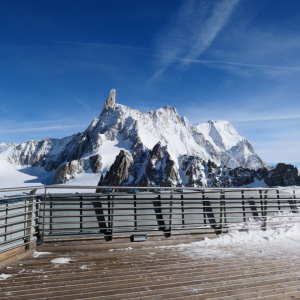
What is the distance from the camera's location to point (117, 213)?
253 inches

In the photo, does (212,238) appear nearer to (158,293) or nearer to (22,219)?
(158,293)

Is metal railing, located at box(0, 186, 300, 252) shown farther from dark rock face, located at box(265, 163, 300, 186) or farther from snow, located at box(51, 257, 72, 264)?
dark rock face, located at box(265, 163, 300, 186)

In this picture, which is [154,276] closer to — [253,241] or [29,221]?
[29,221]

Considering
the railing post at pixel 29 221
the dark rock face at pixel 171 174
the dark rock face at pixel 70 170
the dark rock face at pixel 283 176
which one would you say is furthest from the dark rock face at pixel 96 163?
the railing post at pixel 29 221

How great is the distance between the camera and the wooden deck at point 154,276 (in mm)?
3666

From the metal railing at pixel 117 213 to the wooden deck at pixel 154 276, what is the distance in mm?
646

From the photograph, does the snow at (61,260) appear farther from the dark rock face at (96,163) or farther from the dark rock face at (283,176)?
the dark rock face at (96,163)

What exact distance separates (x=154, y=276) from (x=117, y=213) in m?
2.44

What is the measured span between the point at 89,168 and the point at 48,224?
630 ft

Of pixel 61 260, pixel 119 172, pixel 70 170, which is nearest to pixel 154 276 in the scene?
pixel 61 260

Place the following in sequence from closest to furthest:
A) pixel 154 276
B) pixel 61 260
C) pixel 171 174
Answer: pixel 154 276
pixel 61 260
pixel 171 174

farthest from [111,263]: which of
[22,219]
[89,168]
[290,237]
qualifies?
[89,168]

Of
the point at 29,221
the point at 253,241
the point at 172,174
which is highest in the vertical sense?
the point at 172,174

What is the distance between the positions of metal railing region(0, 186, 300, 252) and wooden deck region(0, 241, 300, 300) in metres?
0.65
